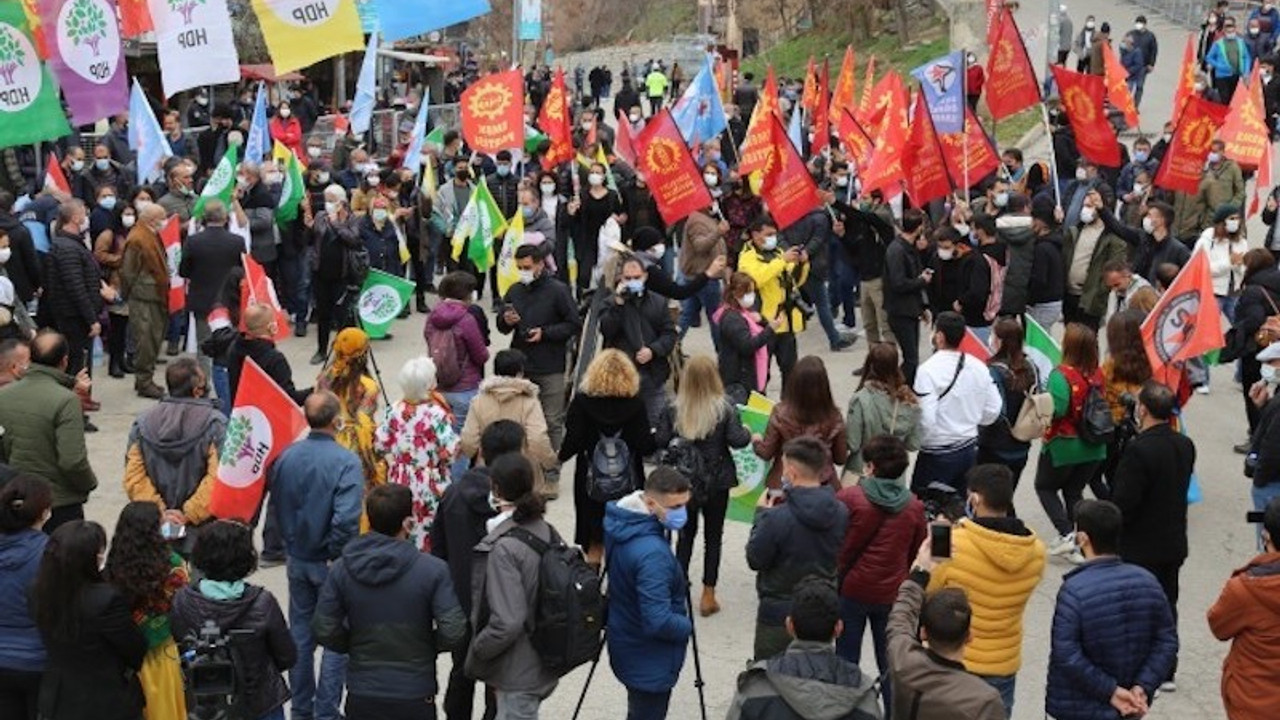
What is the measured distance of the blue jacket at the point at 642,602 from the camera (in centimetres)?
683

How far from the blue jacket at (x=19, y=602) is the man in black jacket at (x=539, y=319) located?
15.4 ft

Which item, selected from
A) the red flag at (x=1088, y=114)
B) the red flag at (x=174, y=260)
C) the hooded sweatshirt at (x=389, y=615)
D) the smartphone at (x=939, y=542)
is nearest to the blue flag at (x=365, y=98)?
the red flag at (x=174, y=260)

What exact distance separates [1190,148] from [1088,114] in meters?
1.71

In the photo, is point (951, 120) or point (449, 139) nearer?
point (951, 120)

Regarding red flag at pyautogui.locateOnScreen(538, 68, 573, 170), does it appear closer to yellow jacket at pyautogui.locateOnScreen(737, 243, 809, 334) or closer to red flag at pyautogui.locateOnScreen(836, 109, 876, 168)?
red flag at pyautogui.locateOnScreen(836, 109, 876, 168)

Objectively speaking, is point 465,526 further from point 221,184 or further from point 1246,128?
point 1246,128

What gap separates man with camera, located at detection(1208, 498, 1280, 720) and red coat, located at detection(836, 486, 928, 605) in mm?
1348

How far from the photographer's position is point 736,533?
37.1 feet

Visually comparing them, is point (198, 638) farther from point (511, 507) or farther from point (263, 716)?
point (511, 507)

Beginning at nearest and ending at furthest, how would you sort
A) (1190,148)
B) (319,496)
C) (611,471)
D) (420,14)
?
(319,496), (611,471), (1190,148), (420,14)

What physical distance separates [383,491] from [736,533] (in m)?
4.85

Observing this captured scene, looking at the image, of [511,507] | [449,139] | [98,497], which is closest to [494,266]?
[449,139]

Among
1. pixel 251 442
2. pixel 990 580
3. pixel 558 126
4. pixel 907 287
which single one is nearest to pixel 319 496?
pixel 251 442

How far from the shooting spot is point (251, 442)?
8.43 m
